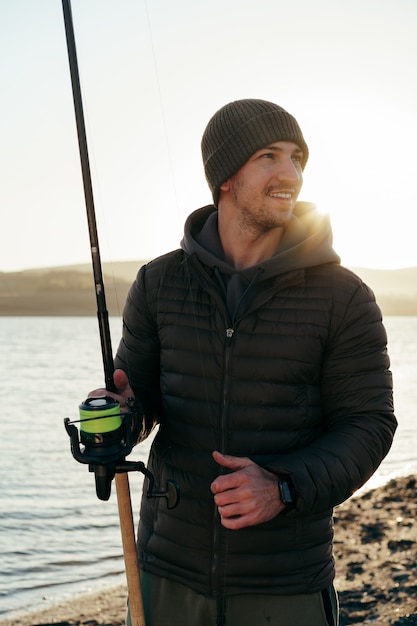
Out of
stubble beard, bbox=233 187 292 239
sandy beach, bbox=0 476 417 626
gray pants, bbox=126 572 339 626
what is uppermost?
stubble beard, bbox=233 187 292 239

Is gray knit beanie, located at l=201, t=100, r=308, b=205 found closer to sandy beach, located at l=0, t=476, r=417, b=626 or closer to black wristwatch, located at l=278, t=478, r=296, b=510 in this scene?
black wristwatch, located at l=278, t=478, r=296, b=510

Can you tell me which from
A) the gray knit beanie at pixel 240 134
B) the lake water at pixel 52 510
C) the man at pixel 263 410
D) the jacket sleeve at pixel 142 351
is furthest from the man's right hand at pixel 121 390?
the lake water at pixel 52 510

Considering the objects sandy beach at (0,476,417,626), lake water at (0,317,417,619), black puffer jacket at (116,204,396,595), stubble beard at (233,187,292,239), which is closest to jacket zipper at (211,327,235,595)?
black puffer jacket at (116,204,396,595)

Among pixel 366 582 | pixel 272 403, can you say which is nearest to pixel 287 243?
pixel 272 403

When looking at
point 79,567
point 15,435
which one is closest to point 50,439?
point 15,435

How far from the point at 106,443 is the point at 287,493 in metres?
0.70

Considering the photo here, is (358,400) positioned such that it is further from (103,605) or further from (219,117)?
(103,605)

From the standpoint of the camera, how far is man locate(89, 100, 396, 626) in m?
2.47

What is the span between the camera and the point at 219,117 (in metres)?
3.19

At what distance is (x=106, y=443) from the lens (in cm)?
248

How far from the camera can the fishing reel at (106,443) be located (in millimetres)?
2441

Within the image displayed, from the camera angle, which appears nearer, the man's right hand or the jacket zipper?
the jacket zipper

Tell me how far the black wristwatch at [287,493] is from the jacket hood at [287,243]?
31.7 inches

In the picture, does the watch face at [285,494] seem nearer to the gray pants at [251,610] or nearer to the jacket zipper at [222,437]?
the jacket zipper at [222,437]
